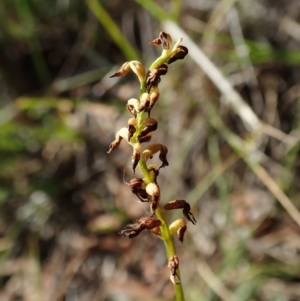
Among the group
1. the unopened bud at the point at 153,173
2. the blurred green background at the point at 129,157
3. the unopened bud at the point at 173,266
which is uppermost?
the blurred green background at the point at 129,157

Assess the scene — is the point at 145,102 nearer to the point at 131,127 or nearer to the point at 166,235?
the point at 131,127

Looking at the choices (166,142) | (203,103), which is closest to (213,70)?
(203,103)

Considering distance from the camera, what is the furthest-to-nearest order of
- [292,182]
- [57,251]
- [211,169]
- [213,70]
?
[57,251], [211,169], [292,182], [213,70]

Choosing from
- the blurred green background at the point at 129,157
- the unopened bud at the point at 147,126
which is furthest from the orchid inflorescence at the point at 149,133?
the blurred green background at the point at 129,157

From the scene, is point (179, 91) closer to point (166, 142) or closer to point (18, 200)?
point (166, 142)

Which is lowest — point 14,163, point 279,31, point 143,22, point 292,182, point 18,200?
point 292,182

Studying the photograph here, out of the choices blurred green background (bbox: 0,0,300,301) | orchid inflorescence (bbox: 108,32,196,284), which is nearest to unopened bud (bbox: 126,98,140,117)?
orchid inflorescence (bbox: 108,32,196,284)

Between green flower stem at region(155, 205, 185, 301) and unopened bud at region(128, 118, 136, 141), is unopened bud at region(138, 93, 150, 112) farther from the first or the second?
green flower stem at region(155, 205, 185, 301)

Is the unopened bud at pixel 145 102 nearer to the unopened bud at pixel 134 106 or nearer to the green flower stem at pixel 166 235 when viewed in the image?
the unopened bud at pixel 134 106
